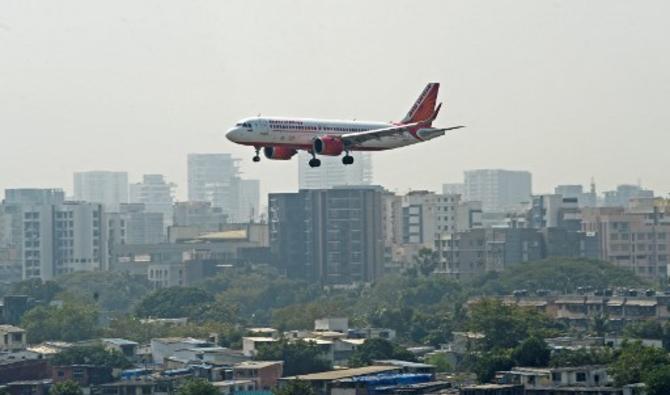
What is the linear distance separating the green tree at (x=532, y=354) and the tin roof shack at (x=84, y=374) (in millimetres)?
25062

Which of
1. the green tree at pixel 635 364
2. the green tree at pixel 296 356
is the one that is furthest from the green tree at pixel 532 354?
the green tree at pixel 296 356

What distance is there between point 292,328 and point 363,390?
68.9m

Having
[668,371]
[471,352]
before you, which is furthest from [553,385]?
[471,352]

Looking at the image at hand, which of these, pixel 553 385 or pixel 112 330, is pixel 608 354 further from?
pixel 112 330

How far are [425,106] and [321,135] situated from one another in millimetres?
14154

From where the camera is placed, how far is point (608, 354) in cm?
14512

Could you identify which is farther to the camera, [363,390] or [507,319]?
[507,319]

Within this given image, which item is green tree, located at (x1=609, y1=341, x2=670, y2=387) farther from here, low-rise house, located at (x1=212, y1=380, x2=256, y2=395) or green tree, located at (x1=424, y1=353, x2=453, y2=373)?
green tree, located at (x1=424, y1=353, x2=453, y2=373)

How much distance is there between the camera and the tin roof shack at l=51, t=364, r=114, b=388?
15062 cm

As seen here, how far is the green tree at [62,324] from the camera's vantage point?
7451 inches

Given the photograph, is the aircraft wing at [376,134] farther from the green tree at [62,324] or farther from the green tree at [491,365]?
the green tree at [62,324]

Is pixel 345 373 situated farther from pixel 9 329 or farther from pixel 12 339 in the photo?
pixel 9 329

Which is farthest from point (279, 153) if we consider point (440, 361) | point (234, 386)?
point (440, 361)

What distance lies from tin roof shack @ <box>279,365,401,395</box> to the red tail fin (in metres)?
14.4
